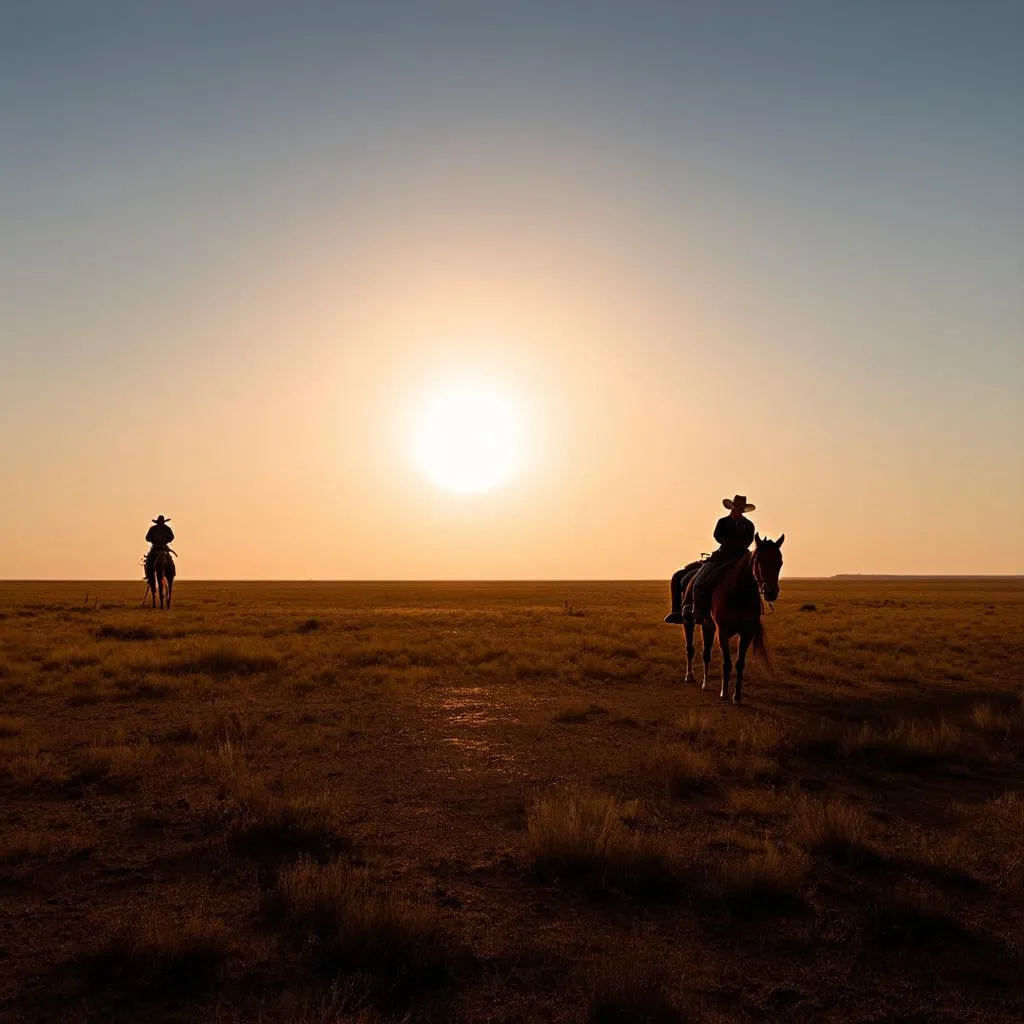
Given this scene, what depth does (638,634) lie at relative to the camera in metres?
28.7

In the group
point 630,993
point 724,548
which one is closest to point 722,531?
point 724,548

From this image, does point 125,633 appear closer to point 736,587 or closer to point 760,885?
point 736,587

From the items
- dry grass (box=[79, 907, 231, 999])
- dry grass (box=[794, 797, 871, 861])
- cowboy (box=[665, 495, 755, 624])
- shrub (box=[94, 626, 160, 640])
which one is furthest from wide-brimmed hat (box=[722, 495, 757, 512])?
shrub (box=[94, 626, 160, 640])

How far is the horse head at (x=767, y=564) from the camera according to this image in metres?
14.1

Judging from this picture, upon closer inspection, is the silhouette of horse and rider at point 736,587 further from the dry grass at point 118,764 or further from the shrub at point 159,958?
the shrub at point 159,958

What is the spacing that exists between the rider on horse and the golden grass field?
22.4m

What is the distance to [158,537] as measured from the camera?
36656mm

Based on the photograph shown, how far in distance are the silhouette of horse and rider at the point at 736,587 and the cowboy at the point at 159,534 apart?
2801 cm

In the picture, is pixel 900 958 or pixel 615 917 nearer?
pixel 900 958

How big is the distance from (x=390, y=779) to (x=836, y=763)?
580cm

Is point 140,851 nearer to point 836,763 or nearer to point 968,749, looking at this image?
point 836,763

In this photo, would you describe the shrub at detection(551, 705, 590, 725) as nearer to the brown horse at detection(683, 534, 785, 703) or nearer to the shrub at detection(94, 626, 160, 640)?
the brown horse at detection(683, 534, 785, 703)

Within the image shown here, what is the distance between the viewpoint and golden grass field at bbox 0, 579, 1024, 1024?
4.52 metres

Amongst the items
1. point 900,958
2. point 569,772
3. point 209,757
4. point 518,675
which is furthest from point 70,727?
point 900,958
